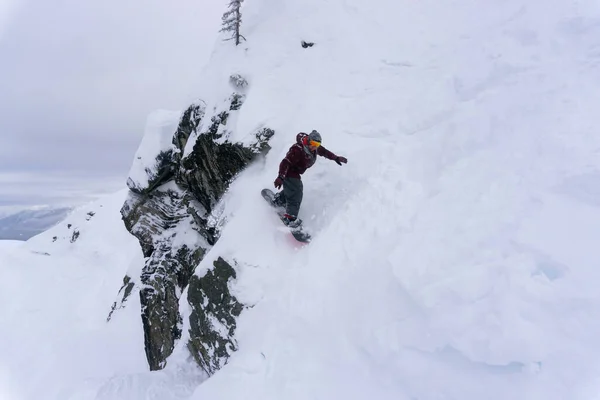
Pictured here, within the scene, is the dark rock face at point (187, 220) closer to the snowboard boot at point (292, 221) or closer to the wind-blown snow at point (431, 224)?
the wind-blown snow at point (431, 224)

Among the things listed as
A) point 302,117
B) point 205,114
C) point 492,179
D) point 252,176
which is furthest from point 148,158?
Answer: point 492,179

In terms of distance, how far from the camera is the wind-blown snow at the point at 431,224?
4.59m

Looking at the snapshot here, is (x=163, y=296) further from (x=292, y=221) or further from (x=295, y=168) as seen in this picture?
(x=295, y=168)

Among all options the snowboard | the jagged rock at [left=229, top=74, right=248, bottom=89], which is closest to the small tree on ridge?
the jagged rock at [left=229, top=74, right=248, bottom=89]

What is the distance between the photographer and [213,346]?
8688 millimetres

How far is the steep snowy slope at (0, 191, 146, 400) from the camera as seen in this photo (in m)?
18.9

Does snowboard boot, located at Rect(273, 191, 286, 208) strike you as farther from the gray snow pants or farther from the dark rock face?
the dark rock face

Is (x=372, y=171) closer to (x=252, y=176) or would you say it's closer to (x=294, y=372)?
(x=252, y=176)

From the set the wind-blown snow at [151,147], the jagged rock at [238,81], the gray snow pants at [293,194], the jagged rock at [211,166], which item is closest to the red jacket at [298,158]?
the gray snow pants at [293,194]

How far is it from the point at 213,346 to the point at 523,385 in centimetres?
701

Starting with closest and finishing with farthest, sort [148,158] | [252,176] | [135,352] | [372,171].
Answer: [372,171] < [252,176] < [148,158] < [135,352]

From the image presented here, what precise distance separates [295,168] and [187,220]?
343 inches

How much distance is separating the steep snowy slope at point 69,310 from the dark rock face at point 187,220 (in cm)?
319

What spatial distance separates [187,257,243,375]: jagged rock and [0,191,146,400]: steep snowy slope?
474 cm
